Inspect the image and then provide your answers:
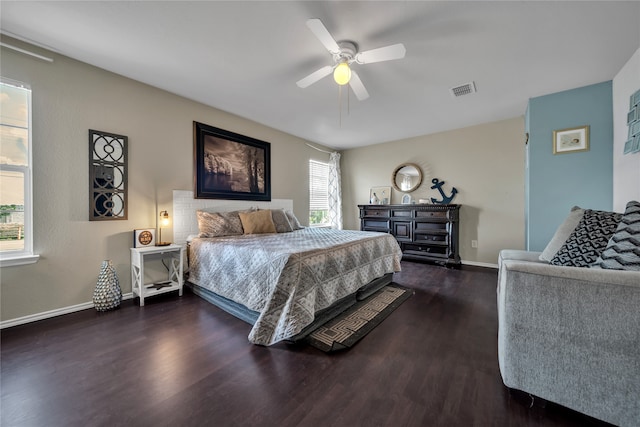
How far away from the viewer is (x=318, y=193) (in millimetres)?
5441

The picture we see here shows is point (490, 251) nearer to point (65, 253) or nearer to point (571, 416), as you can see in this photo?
point (571, 416)

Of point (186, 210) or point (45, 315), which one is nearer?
point (45, 315)

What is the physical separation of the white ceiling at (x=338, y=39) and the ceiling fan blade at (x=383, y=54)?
Answer: 0.20 m

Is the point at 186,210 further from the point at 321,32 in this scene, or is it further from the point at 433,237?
the point at 433,237

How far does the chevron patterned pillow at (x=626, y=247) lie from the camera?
3.86 feet

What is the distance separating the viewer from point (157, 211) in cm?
293

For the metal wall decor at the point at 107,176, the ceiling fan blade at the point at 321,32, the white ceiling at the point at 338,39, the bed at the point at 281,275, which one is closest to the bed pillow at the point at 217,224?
the bed at the point at 281,275

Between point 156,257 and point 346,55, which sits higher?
point 346,55

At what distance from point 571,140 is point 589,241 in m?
2.12

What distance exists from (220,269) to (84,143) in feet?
6.18

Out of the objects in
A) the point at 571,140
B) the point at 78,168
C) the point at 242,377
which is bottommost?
the point at 242,377

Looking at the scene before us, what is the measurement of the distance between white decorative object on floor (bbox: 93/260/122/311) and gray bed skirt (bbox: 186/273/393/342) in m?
0.72

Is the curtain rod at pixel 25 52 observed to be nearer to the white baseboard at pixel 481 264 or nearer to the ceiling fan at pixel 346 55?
the ceiling fan at pixel 346 55

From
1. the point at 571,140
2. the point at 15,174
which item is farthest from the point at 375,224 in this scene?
the point at 15,174
